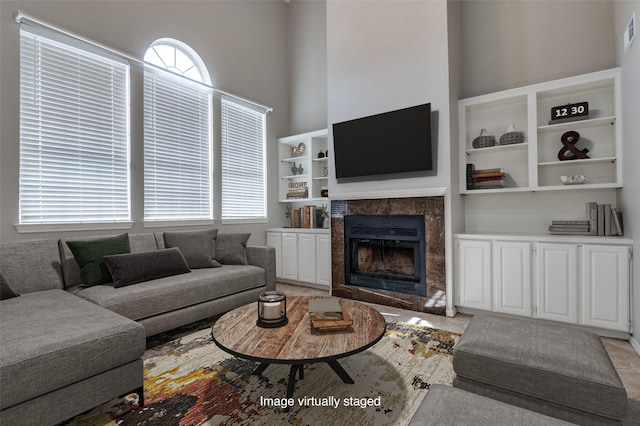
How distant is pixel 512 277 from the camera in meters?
2.94

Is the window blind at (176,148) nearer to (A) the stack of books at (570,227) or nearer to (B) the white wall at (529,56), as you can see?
(B) the white wall at (529,56)

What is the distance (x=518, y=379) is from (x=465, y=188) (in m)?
2.44

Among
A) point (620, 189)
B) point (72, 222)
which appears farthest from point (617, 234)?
point (72, 222)

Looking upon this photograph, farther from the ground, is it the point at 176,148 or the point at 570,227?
the point at 176,148

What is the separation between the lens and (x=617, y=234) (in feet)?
8.77

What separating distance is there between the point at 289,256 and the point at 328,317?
113 inches

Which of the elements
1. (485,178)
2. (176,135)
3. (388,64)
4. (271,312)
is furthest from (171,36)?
(485,178)

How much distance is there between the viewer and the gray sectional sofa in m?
1.32

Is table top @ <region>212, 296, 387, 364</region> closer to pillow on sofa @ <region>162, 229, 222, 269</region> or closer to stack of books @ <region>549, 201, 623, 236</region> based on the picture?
pillow on sofa @ <region>162, 229, 222, 269</region>

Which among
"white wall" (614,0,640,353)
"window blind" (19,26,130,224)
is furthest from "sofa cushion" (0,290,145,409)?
"white wall" (614,0,640,353)

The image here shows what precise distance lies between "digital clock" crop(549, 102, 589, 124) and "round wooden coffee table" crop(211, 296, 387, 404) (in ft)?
8.72

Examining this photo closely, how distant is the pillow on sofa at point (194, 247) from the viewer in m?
3.21

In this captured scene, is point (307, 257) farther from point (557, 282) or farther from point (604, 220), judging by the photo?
point (604, 220)

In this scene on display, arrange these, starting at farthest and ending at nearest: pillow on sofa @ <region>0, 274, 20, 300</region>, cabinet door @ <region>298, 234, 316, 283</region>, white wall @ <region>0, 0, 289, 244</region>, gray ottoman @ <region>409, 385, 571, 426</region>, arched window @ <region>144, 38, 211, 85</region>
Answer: cabinet door @ <region>298, 234, 316, 283</region> < arched window @ <region>144, 38, 211, 85</region> < white wall @ <region>0, 0, 289, 244</region> < pillow on sofa @ <region>0, 274, 20, 300</region> < gray ottoman @ <region>409, 385, 571, 426</region>
